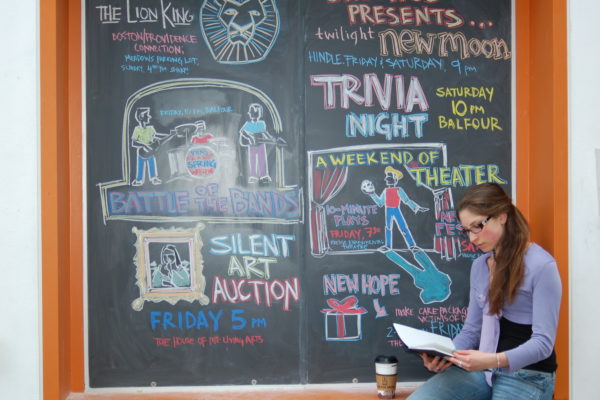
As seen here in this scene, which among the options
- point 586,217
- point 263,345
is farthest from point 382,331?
point 586,217

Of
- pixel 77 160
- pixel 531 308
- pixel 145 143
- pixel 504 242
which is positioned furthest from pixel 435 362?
pixel 77 160

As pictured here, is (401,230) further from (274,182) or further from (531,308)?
(531,308)

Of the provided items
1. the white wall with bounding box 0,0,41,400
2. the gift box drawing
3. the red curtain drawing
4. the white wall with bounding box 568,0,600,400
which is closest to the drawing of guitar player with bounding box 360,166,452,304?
the red curtain drawing

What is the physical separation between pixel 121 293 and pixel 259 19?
5.90ft

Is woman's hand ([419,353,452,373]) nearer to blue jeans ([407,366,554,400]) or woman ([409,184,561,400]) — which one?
woman ([409,184,561,400])

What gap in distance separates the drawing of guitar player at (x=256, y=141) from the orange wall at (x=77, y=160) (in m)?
0.98

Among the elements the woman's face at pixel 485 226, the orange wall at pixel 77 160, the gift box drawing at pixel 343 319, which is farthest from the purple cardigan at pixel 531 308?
the gift box drawing at pixel 343 319

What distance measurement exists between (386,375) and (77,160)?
2145mm

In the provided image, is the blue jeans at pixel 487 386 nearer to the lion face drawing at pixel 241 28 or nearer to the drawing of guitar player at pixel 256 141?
the drawing of guitar player at pixel 256 141

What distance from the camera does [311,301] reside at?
3475 millimetres

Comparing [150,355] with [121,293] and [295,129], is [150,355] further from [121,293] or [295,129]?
A: [295,129]

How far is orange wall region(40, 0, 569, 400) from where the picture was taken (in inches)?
124

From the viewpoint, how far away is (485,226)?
8.92 ft

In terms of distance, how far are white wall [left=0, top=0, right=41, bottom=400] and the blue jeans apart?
2014mm
